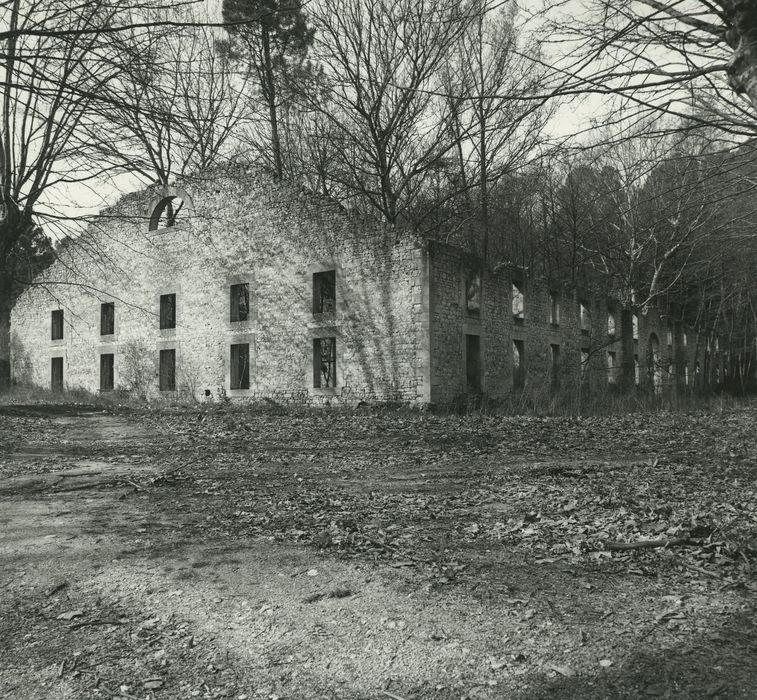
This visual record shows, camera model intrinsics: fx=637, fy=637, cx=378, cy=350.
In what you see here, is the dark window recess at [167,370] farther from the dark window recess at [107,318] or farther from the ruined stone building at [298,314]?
the dark window recess at [107,318]

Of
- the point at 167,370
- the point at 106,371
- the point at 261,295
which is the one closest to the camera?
the point at 261,295

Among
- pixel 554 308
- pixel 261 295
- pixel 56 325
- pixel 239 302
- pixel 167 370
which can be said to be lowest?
pixel 167 370

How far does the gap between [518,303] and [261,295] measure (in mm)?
8365

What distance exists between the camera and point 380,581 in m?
3.82

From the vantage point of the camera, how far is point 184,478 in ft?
24.0

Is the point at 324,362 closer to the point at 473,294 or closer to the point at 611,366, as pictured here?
Result: the point at 473,294

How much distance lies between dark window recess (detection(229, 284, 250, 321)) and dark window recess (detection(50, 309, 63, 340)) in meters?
10.1

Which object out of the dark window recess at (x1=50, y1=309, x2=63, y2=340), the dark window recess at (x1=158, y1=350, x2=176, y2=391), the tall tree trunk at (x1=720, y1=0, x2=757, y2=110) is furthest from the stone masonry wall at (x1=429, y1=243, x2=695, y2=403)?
the dark window recess at (x1=50, y1=309, x2=63, y2=340)

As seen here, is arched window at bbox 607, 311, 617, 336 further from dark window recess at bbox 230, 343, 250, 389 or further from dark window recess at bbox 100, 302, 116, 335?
dark window recess at bbox 100, 302, 116, 335

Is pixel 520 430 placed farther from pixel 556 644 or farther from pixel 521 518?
pixel 556 644

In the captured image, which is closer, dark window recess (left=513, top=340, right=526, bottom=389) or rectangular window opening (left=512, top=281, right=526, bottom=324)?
dark window recess (left=513, top=340, right=526, bottom=389)

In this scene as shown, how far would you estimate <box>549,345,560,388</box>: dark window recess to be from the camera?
71.5 ft

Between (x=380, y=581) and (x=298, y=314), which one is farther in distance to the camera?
(x=298, y=314)

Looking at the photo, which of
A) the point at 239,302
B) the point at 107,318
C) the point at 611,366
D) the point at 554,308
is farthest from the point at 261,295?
the point at 611,366
